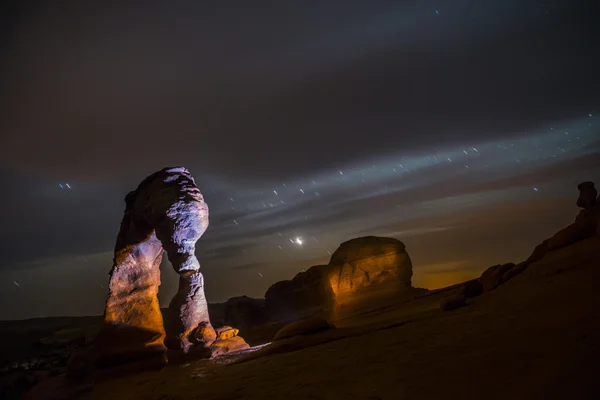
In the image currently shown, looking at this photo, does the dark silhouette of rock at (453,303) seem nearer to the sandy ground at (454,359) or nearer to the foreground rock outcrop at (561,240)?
the sandy ground at (454,359)

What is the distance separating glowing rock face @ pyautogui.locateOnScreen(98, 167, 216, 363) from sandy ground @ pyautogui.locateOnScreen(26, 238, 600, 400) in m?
2.56

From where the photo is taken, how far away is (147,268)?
14297mm

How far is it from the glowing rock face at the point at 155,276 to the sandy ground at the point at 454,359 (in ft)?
8.39

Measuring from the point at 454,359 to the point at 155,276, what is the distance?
13529 millimetres

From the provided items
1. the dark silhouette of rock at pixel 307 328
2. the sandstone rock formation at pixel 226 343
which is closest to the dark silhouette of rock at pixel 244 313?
the sandstone rock formation at pixel 226 343

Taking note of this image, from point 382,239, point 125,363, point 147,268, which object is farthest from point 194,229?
point 382,239

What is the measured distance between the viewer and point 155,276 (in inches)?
567

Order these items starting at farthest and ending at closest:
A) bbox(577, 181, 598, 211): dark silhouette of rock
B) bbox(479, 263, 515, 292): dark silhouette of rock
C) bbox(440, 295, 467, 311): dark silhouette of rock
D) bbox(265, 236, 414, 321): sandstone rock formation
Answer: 1. bbox(265, 236, 414, 321): sandstone rock formation
2. bbox(577, 181, 598, 211): dark silhouette of rock
3. bbox(479, 263, 515, 292): dark silhouette of rock
4. bbox(440, 295, 467, 311): dark silhouette of rock

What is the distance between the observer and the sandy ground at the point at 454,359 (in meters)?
3.24

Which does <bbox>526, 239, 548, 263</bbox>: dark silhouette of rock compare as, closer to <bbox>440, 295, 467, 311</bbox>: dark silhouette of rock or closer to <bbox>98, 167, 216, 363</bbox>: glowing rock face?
<bbox>440, 295, 467, 311</bbox>: dark silhouette of rock

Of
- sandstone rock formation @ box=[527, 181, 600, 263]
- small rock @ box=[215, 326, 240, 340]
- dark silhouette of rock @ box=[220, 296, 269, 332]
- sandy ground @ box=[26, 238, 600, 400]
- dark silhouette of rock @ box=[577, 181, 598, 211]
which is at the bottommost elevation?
dark silhouette of rock @ box=[220, 296, 269, 332]

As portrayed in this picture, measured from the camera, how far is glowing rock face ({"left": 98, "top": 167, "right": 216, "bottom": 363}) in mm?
11656

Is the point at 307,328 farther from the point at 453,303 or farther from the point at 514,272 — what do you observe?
the point at 514,272

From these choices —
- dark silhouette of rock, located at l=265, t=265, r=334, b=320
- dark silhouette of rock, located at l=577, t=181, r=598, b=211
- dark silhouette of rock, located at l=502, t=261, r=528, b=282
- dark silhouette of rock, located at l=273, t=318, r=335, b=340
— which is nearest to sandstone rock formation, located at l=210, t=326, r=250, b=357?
dark silhouette of rock, located at l=273, t=318, r=335, b=340
